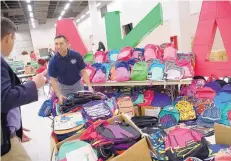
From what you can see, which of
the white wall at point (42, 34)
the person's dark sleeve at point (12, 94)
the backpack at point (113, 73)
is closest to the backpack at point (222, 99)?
the backpack at point (113, 73)

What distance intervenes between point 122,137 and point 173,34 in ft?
21.6

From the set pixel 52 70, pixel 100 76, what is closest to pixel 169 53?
pixel 100 76

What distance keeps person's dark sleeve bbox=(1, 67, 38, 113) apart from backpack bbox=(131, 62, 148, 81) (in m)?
3.06

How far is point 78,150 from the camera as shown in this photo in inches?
66.5

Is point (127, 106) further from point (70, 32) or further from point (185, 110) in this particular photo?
point (70, 32)

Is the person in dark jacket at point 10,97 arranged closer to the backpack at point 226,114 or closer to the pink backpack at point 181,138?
the pink backpack at point 181,138

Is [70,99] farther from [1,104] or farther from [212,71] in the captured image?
[212,71]

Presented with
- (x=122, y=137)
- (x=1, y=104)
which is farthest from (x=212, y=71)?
(x=1, y=104)

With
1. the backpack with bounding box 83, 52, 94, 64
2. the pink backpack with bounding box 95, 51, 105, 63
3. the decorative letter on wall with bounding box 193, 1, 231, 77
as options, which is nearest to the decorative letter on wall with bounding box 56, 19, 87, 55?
the backpack with bounding box 83, 52, 94, 64

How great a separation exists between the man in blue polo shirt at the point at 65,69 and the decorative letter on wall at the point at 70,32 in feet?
9.48

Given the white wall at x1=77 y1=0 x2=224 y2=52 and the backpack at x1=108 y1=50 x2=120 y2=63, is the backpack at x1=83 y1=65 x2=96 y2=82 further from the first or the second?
the white wall at x1=77 y1=0 x2=224 y2=52

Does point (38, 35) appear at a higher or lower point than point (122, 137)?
higher

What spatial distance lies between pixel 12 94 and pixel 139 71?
320cm

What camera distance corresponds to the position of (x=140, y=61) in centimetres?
459
